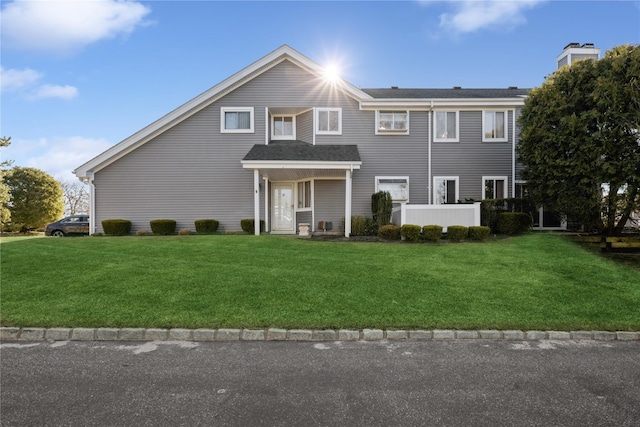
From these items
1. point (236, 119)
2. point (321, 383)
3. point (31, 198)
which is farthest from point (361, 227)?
point (31, 198)

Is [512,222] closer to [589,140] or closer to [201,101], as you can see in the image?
[589,140]

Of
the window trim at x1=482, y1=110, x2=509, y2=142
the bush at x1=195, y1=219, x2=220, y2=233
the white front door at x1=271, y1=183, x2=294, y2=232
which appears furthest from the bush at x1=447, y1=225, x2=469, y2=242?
the bush at x1=195, y1=219, x2=220, y2=233

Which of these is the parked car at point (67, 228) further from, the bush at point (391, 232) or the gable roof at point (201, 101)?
the bush at point (391, 232)

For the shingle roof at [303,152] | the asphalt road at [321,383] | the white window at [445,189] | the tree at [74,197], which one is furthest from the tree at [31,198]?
the white window at [445,189]

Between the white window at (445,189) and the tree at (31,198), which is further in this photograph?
the tree at (31,198)

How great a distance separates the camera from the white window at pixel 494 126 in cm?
1712

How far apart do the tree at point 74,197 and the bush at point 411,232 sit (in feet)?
153

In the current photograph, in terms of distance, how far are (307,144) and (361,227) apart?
16.6ft

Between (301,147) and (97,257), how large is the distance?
963cm

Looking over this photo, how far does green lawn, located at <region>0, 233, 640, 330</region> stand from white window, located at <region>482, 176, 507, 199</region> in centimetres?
598

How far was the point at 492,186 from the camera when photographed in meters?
17.1

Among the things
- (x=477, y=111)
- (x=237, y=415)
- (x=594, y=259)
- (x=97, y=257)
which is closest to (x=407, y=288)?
→ (x=237, y=415)

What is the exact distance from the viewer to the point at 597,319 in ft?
19.3

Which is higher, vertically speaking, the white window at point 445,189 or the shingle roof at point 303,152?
the shingle roof at point 303,152
